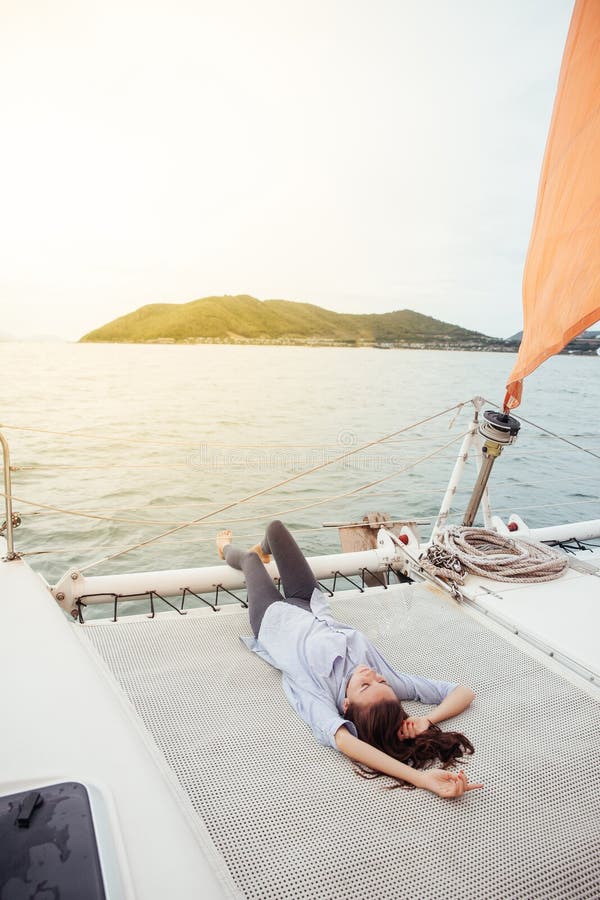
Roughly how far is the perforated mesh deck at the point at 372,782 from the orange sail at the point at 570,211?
1272 mm

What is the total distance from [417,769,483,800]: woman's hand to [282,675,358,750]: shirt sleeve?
0.23m

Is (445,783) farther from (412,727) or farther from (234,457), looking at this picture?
(234,457)

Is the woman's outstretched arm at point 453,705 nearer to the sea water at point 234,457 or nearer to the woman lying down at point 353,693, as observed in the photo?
the woman lying down at point 353,693

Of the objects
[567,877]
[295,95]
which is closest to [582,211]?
[567,877]

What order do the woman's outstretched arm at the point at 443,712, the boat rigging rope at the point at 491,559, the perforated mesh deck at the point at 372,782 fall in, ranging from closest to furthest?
the perforated mesh deck at the point at 372,782 < the woman's outstretched arm at the point at 443,712 < the boat rigging rope at the point at 491,559

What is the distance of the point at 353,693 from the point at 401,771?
258mm

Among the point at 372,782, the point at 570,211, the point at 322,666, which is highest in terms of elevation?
the point at 570,211

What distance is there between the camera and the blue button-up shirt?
5.18 feet

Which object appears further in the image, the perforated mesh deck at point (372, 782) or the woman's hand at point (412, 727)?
the woman's hand at point (412, 727)

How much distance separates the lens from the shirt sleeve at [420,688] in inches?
67.5

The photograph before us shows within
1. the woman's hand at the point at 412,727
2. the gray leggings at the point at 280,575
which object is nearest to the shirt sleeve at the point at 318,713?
the woman's hand at the point at 412,727

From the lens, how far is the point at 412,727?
154cm

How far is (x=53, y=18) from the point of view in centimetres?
495

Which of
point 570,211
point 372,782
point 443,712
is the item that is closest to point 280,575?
point 443,712
